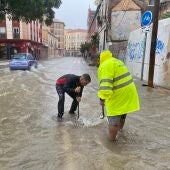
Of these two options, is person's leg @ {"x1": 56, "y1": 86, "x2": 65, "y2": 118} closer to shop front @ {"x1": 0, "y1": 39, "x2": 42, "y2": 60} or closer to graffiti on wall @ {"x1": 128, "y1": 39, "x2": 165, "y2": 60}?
graffiti on wall @ {"x1": 128, "y1": 39, "x2": 165, "y2": 60}

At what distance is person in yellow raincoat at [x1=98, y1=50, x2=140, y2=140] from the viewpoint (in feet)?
18.4

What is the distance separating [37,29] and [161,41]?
204 ft

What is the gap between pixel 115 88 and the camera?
5754mm

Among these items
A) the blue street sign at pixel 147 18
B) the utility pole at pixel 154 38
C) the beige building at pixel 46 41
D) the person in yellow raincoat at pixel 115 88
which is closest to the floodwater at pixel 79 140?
the person in yellow raincoat at pixel 115 88

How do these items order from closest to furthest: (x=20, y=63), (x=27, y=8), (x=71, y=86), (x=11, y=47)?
(x=71, y=86) → (x=27, y=8) → (x=20, y=63) → (x=11, y=47)

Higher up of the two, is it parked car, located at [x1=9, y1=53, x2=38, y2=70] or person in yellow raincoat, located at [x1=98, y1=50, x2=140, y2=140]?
person in yellow raincoat, located at [x1=98, y1=50, x2=140, y2=140]

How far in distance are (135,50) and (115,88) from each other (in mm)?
14473

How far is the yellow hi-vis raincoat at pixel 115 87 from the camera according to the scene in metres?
5.60

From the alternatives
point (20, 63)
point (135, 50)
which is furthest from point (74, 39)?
point (135, 50)

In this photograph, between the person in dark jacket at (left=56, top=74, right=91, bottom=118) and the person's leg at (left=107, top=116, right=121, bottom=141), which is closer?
the person's leg at (left=107, top=116, right=121, bottom=141)

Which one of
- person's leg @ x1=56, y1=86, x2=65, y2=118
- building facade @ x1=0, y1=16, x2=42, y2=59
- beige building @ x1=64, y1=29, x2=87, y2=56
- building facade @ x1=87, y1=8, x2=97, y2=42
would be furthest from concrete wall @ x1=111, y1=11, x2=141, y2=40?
beige building @ x1=64, y1=29, x2=87, y2=56

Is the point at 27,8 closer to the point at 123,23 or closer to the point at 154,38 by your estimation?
the point at 154,38

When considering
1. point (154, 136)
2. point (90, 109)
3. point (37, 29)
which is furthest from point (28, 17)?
point (37, 29)

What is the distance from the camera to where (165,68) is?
46.3 feet
